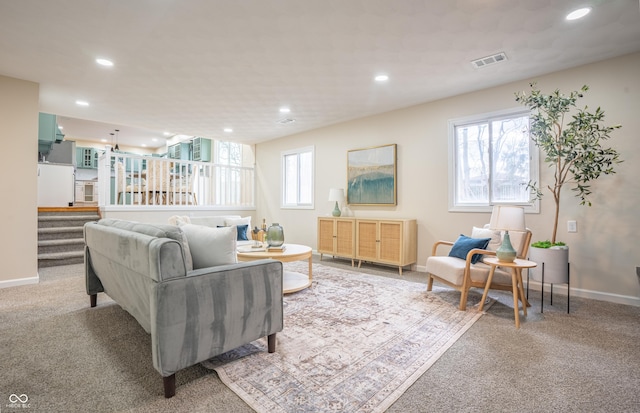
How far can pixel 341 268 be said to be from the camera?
192 inches

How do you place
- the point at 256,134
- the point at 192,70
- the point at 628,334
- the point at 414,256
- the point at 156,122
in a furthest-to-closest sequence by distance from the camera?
1. the point at 256,134
2. the point at 156,122
3. the point at 414,256
4. the point at 192,70
5. the point at 628,334

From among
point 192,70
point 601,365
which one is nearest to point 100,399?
point 601,365

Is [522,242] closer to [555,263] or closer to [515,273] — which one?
[555,263]

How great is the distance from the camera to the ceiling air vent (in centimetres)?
318

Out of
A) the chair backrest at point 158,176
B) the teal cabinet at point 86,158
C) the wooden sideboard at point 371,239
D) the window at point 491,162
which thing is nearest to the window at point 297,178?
the wooden sideboard at point 371,239

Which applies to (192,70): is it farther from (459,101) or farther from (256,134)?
(459,101)

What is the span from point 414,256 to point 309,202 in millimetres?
2614

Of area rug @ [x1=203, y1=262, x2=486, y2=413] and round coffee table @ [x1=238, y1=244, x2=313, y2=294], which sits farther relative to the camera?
round coffee table @ [x1=238, y1=244, x2=313, y2=294]

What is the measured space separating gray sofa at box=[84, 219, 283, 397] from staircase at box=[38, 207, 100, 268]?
3.97 metres

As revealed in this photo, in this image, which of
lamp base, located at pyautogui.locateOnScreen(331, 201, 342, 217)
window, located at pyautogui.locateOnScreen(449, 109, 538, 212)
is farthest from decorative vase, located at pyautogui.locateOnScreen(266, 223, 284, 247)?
window, located at pyautogui.locateOnScreen(449, 109, 538, 212)

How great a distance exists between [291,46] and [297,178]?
12.6 feet

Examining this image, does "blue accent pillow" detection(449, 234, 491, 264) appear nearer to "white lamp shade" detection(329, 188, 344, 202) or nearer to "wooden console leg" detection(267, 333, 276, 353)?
"wooden console leg" detection(267, 333, 276, 353)

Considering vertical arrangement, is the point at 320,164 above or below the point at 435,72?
below

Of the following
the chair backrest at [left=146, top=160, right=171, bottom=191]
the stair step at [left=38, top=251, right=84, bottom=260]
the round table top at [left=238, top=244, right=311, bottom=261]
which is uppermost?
the chair backrest at [left=146, top=160, right=171, bottom=191]
